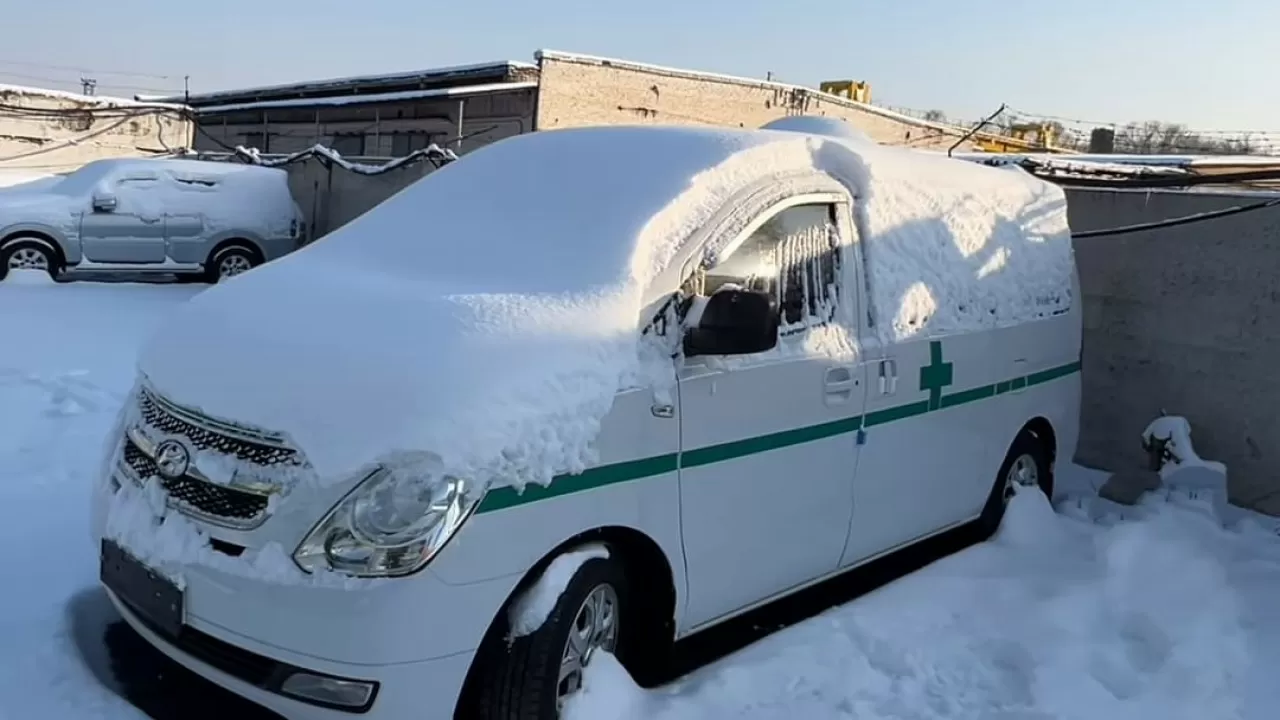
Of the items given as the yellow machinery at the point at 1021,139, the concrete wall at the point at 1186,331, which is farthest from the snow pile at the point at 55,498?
the yellow machinery at the point at 1021,139

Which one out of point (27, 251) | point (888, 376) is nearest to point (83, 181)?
point (27, 251)

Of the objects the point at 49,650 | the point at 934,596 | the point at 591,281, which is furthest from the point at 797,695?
the point at 49,650

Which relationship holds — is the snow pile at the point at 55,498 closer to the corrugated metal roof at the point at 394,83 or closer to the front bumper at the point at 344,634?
the front bumper at the point at 344,634

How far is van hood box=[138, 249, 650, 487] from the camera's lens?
2.78 meters

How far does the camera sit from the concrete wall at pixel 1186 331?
6.62 m

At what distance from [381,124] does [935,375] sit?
68.2ft

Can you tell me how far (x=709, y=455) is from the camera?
3.52m

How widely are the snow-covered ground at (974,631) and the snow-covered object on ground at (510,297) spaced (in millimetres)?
952

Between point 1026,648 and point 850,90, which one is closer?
point 1026,648

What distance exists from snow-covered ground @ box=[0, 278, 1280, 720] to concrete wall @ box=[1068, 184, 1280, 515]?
28.3 inches

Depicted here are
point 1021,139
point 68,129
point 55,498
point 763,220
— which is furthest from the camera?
point 1021,139

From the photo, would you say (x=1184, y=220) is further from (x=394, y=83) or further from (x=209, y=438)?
(x=394, y=83)

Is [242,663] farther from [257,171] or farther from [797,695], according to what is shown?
[257,171]

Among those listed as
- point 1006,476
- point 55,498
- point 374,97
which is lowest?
point 55,498
